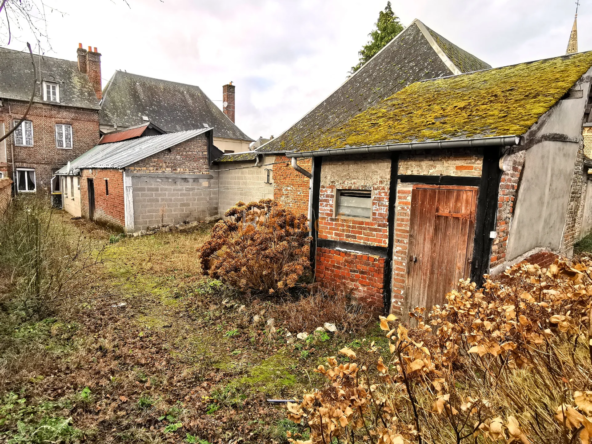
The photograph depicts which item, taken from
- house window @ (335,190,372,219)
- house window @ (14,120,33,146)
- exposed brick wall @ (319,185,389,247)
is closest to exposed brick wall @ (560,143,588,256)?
exposed brick wall @ (319,185,389,247)

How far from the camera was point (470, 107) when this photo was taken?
5340 millimetres

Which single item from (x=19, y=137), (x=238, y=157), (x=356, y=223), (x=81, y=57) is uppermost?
(x=81, y=57)

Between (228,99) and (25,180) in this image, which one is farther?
(228,99)

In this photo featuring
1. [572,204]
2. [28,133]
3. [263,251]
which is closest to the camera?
[263,251]

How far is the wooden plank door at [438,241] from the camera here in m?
4.77

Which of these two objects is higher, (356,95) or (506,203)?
(356,95)

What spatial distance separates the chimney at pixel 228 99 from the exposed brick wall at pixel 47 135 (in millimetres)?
12247

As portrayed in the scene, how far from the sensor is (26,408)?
3.36m

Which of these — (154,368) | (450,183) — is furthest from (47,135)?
(450,183)

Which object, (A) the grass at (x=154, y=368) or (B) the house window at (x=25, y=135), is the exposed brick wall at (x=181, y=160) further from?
(B) the house window at (x=25, y=135)

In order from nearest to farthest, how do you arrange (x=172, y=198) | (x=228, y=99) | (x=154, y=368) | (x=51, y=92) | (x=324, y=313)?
(x=154, y=368) < (x=324, y=313) < (x=172, y=198) < (x=51, y=92) < (x=228, y=99)

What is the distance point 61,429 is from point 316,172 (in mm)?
5193

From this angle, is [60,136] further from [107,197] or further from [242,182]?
[242,182]

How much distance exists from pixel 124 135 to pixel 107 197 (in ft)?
30.2
